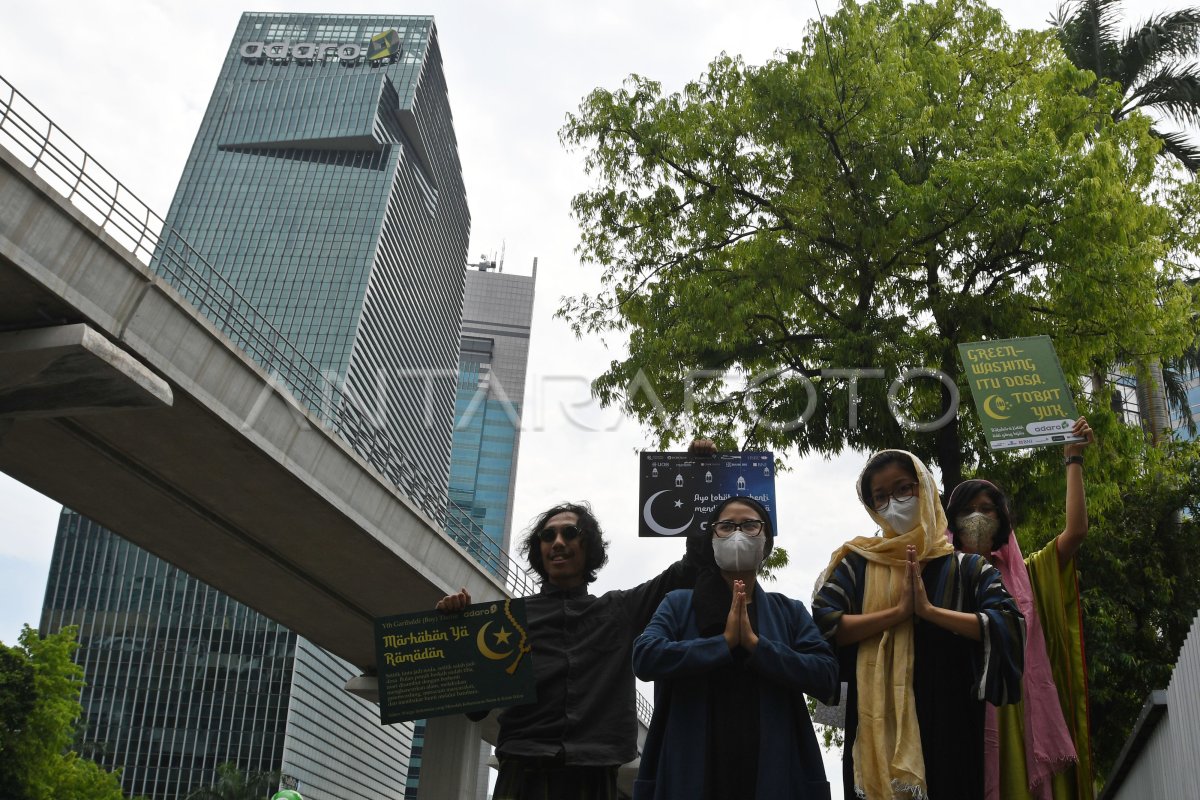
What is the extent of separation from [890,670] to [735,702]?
57 centimetres

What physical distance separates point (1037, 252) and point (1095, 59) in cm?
1096

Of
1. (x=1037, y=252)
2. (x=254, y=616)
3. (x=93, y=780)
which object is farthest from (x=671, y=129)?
(x=254, y=616)

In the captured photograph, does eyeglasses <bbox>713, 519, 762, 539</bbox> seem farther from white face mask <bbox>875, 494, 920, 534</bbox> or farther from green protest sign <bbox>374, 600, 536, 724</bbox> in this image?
green protest sign <bbox>374, 600, 536, 724</bbox>

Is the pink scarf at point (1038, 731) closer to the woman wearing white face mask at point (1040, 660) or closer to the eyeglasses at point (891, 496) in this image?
the woman wearing white face mask at point (1040, 660)

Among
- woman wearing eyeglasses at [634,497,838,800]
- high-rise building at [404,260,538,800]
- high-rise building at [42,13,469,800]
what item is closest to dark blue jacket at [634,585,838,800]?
woman wearing eyeglasses at [634,497,838,800]

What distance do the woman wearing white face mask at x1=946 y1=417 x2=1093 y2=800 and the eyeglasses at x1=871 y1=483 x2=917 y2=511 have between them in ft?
1.79

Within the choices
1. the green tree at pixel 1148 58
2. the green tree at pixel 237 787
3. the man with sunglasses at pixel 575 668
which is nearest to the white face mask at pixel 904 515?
the man with sunglasses at pixel 575 668

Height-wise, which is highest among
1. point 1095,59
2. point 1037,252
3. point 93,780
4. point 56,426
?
point 1095,59

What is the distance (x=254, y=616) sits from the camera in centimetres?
8319

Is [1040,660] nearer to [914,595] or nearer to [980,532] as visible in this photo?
[980,532]

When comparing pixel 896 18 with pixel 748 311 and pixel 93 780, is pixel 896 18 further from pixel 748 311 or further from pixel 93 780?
pixel 93 780

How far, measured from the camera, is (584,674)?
3.97 metres

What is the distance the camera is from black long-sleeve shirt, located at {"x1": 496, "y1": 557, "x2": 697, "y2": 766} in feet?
12.4

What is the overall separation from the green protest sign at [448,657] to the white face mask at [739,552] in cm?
86
